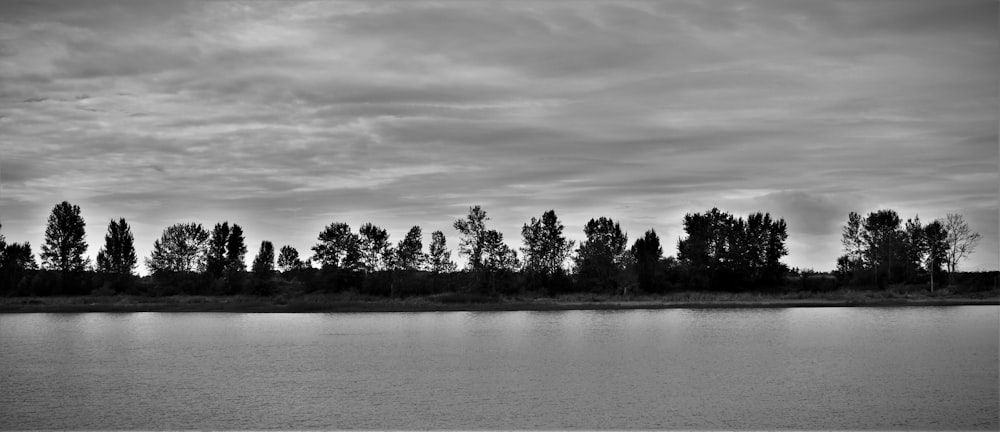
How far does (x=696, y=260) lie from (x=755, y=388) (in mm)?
72166

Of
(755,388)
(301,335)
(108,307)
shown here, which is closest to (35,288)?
(108,307)

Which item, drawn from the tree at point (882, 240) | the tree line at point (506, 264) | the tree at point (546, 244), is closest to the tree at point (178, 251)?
the tree line at point (506, 264)

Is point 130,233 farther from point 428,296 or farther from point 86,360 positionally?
point 86,360

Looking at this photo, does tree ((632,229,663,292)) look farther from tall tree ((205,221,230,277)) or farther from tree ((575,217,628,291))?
tall tree ((205,221,230,277))

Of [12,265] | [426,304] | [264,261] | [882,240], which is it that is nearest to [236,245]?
[264,261]

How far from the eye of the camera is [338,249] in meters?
97.8

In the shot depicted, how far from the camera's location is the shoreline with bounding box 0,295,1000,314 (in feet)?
244

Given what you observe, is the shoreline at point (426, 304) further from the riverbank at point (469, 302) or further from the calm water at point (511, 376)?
the calm water at point (511, 376)

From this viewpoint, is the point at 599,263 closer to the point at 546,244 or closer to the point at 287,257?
the point at 546,244

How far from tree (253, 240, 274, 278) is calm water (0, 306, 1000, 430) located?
4951 cm

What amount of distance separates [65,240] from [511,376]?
91.3 m

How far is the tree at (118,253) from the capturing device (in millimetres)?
104438

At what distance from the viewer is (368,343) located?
41.7 meters

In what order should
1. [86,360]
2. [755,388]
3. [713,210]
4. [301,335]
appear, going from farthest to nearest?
[713,210] < [301,335] < [86,360] < [755,388]
